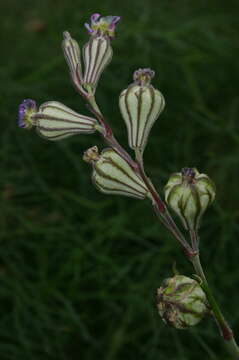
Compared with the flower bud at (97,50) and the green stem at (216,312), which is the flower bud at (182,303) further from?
the flower bud at (97,50)

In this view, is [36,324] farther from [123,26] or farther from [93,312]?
[123,26]

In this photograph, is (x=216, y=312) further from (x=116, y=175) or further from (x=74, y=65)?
(x=74, y=65)

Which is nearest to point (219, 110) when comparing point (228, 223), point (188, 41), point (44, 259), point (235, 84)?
point (235, 84)

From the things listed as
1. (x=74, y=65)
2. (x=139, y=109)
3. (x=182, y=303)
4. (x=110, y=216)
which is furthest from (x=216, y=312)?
(x=110, y=216)

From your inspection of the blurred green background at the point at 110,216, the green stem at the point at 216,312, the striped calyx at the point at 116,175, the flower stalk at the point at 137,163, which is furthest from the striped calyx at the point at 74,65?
the blurred green background at the point at 110,216

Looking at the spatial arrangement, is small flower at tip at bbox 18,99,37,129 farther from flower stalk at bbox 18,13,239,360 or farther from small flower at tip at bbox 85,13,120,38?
small flower at tip at bbox 85,13,120,38

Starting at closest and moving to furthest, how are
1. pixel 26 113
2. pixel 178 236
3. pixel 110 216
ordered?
pixel 178 236 < pixel 26 113 < pixel 110 216
